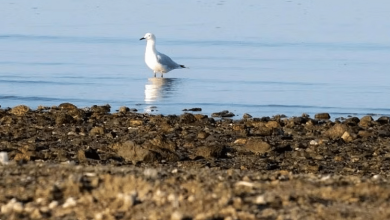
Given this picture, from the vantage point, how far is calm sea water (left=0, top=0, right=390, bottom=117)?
17938 mm

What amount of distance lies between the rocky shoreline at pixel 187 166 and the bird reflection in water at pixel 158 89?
3014 mm

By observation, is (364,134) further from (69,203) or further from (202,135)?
(69,203)

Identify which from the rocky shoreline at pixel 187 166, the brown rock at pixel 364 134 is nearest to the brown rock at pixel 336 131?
the rocky shoreline at pixel 187 166

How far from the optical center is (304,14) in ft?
125

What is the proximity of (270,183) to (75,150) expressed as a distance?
192 inches

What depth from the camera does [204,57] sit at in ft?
81.7

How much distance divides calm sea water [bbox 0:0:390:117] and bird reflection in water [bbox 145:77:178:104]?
0.03 meters

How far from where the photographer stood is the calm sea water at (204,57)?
58.9ft

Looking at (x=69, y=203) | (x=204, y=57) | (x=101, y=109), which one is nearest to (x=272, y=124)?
(x=101, y=109)

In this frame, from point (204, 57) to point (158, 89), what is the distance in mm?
5166

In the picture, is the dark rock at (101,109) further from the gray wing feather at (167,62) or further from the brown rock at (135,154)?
the gray wing feather at (167,62)

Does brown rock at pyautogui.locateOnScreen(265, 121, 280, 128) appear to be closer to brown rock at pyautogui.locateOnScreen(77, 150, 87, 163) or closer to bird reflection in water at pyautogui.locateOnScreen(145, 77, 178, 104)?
brown rock at pyautogui.locateOnScreen(77, 150, 87, 163)

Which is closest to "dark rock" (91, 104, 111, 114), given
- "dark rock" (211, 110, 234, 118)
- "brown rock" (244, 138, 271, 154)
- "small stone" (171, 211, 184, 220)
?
"dark rock" (211, 110, 234, 118)

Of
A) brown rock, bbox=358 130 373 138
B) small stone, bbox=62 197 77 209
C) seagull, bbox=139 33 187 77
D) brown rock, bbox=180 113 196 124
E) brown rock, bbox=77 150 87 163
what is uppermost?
seagull, bbox=139 33 187 77
